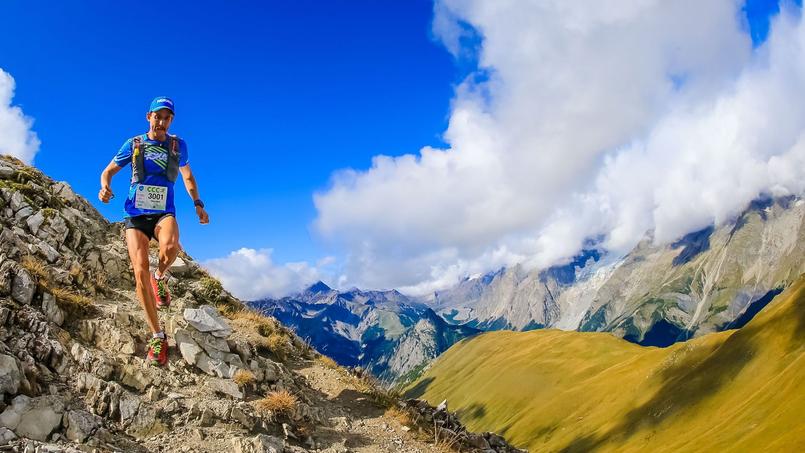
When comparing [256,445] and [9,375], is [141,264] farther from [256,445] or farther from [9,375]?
[256,445]

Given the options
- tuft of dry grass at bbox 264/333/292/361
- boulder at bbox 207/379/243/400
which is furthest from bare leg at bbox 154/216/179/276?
tuft of dry grass at bbox 264/333/292/361

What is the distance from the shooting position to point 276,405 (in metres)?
11.4

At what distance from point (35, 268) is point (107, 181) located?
3.70 m

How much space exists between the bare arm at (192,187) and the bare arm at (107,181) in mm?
1330

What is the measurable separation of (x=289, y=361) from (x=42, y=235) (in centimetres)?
860

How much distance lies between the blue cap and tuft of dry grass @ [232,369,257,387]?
21.2 feet

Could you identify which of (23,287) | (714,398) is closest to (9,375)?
(23,287)

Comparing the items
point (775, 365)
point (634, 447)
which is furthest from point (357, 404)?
Result: point (775, 365)

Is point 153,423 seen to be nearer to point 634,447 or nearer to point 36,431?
point 36,431

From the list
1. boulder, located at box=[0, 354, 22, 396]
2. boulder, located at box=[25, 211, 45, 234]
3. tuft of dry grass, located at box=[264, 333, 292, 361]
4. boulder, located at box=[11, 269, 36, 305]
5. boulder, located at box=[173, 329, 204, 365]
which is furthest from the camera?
tuft of dry grass, located at box=[264, 333, 292, 361]

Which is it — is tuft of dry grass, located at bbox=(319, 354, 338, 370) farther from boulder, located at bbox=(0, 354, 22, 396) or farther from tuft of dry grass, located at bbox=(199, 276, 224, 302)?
boulder, located at bbox=(0, 354, 22, 396)

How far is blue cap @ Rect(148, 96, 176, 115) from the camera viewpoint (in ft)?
36.6

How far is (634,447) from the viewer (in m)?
151

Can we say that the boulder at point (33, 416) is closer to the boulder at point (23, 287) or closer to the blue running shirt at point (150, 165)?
the boulder at point (23, 287)
